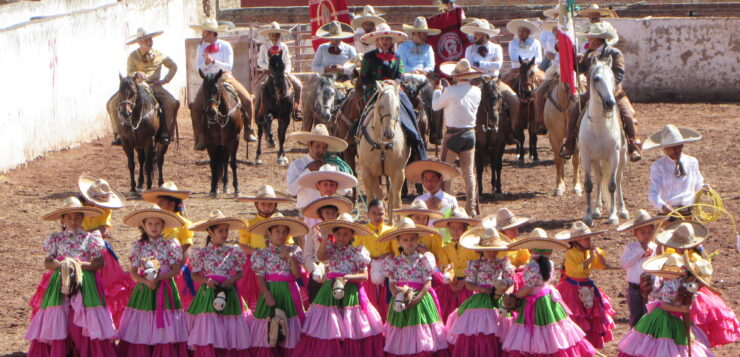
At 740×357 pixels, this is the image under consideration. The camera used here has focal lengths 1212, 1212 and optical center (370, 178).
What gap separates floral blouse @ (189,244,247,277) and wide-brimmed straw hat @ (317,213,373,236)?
2.33ft

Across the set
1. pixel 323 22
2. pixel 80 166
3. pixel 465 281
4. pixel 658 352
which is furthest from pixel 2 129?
pixel 658 352

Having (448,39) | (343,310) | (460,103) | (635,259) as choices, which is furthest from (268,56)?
(635,259)

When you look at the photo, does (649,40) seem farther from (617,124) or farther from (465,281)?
(465,281)

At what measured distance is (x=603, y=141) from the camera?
1511 centimetres

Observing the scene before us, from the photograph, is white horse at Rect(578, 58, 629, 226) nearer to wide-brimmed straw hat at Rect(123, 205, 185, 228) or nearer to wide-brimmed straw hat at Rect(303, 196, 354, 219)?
wide-brimmed straw hat at Rect(303, 196, 354, 219)

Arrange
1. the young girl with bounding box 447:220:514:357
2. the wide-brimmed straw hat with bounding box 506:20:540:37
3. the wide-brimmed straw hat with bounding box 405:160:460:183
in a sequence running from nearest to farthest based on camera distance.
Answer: the young girl with bounding box 447:220:514:357, the wide-brimmed straw hat with bounding box 405:160:460:183, the wide-brimmed straw hat with bounding box 506:20:540:37

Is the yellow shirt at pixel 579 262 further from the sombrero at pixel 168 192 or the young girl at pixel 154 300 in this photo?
the sombrero at pixel 168 192

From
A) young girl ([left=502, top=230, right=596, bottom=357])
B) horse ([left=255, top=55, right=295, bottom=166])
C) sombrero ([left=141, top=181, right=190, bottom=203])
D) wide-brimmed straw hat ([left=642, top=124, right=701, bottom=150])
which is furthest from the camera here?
horse ([left=255, top=55, right=295, bottom=166])

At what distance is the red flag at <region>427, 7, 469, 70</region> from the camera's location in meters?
19.7

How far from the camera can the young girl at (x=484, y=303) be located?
9102 millimetres

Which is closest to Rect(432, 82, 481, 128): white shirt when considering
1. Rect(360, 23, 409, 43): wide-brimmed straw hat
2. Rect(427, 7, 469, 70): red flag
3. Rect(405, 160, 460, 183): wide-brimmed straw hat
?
Rect(360, 23, 409, 43): wide-brimmed straw hat

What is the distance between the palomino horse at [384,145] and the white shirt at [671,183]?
398 centimetres

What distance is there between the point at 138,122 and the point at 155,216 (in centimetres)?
885

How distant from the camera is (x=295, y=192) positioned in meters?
11.8
